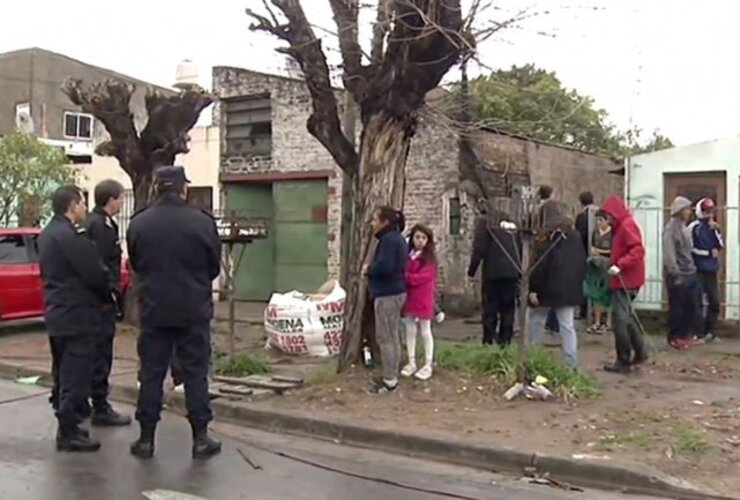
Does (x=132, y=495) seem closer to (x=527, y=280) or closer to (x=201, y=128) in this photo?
(x=527, y=280)

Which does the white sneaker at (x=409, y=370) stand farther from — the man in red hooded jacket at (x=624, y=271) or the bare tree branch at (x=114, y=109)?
the bare tree branch at (x=114, y=109)

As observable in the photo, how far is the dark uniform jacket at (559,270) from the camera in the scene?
934cm

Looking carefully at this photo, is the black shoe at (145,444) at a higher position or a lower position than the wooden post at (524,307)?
lower

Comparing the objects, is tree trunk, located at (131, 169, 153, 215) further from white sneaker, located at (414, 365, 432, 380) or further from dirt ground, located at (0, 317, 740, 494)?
white sneaker, located at (414, 365, 432, 380)

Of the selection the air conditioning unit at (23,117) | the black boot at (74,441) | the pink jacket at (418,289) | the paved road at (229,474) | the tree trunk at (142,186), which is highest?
the air conditioning unit at (23,117)

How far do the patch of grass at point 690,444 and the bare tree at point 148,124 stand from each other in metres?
8.92

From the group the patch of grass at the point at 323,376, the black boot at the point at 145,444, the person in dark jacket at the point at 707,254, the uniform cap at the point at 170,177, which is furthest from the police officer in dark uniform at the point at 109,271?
the person in dark jacket at the point at 707,254

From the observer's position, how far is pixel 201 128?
19.6m

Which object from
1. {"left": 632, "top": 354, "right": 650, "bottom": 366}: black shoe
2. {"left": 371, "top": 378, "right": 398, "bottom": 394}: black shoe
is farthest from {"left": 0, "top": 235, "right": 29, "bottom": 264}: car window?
{"left": 632, "top": 354, "right": 650, "bottom": 366}: black shoe

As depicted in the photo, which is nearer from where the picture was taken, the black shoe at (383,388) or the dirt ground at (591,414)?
the dirt ground at (591,414)

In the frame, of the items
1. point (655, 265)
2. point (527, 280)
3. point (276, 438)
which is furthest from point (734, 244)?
point (276, 438)

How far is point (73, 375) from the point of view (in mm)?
7184

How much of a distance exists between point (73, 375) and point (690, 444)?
14.6ft

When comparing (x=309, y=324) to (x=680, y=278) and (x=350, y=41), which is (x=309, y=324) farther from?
(x=680, y=278)
